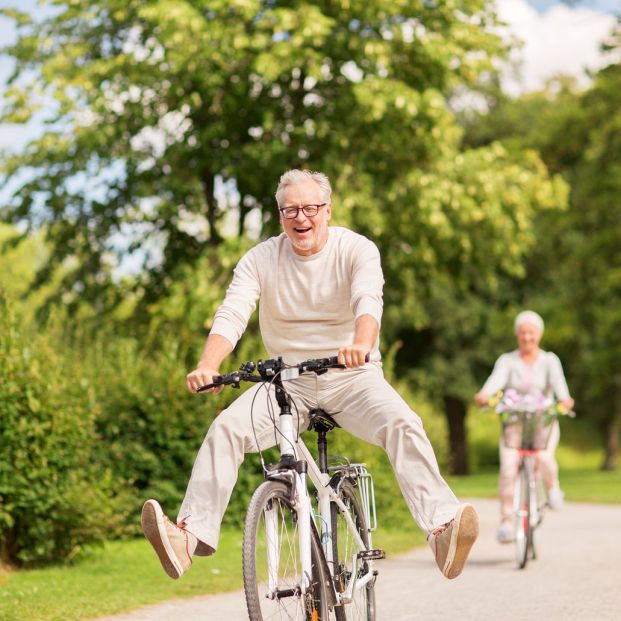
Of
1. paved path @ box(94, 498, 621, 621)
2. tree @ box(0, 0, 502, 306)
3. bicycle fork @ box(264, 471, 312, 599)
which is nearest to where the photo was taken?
bicycle fork @ box(264, 471, 312, 599)

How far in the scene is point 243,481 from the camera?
12.8 metres

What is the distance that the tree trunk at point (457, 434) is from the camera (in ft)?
137

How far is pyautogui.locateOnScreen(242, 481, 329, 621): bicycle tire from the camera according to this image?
15.5 feet

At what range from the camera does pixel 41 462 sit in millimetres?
9789

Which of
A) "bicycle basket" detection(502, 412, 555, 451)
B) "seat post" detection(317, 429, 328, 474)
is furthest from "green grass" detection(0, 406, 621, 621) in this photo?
"seat post" detection(317, 429, 328, 474)

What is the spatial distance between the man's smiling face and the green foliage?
4.81 meters

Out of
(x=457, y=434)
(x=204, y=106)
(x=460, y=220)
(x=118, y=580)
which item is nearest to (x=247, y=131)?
(x=204, y=106)

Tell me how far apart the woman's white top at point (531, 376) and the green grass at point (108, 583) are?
226 centimetres

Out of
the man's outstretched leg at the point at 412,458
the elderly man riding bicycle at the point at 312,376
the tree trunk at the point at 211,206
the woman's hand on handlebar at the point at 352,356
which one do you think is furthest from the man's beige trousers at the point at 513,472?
the tree trunk at the point at 211,206

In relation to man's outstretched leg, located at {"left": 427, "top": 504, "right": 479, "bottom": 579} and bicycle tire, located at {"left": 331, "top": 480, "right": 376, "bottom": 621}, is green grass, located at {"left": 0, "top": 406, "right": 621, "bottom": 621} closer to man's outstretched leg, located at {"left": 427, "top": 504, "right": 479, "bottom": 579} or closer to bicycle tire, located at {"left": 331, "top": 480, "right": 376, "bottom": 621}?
bicycle tire, located at {"left": 331, "top": 480, "right": 376, "bottom": 621}

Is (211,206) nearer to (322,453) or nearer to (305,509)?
(322,453)

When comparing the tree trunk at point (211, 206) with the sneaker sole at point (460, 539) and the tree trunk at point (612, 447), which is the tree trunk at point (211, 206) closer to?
the sneaker sole at point (460, 539)

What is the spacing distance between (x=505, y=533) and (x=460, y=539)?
5.99 metres

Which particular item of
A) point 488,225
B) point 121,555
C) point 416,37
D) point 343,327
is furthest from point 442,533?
point 488,225
